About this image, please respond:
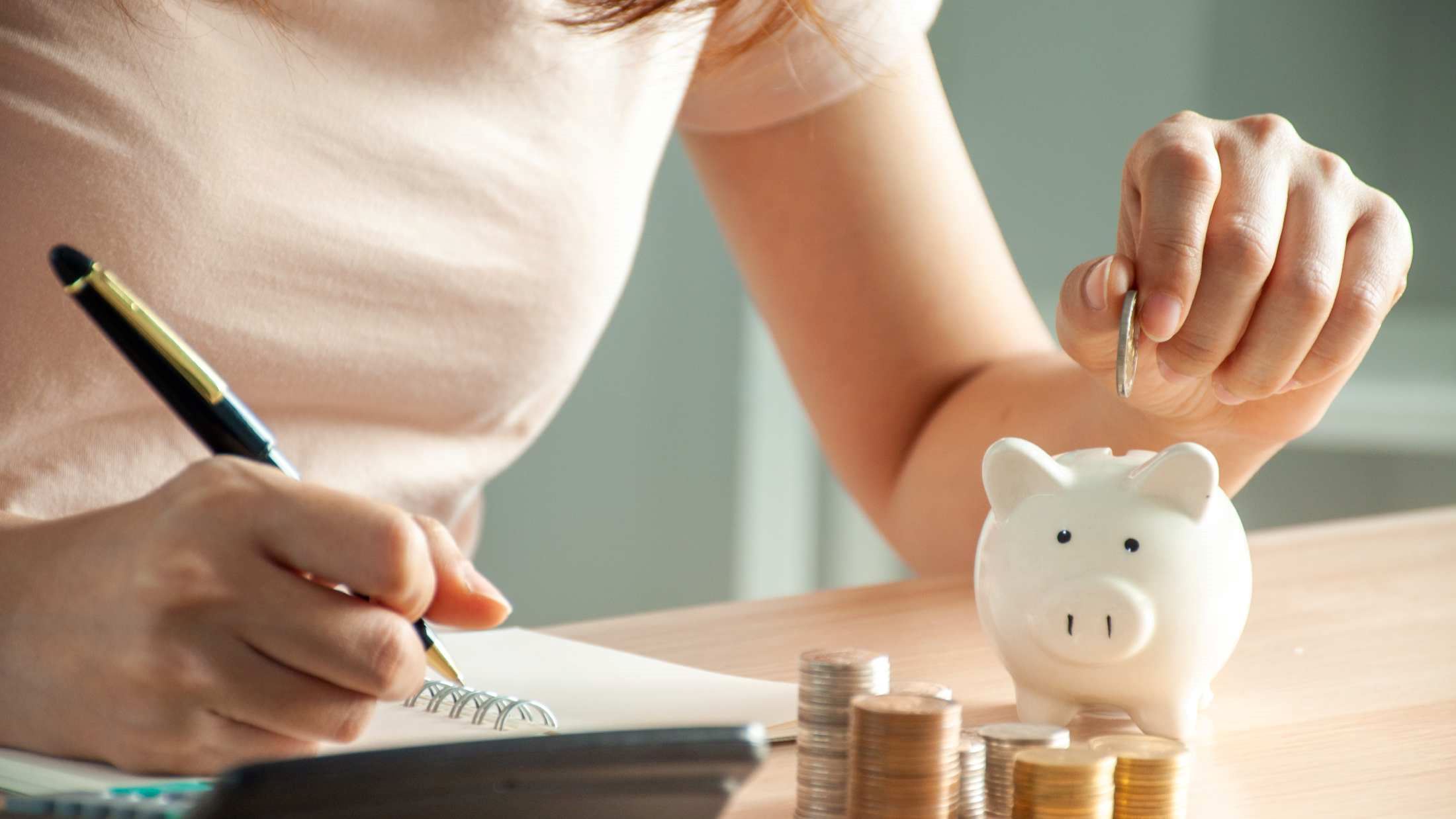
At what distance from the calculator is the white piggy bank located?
0.18 m

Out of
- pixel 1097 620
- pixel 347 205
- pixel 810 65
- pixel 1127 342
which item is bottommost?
pixel 1097 620

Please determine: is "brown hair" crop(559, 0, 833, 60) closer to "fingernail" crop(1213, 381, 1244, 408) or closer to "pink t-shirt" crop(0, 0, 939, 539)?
"pink t-shirt" crop(0, 0, 939, 539)

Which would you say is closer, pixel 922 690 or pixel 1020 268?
pixel 922 690

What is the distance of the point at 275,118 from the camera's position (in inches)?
26.6

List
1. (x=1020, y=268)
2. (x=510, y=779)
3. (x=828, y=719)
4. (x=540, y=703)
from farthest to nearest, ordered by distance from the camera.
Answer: (x=1020, y=268), (x=540, y=703), (x=828, y=719), (x=510, y=779)

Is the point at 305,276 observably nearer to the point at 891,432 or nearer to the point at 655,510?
the point at 891,432

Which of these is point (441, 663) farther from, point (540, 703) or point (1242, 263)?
point (1242, 263)

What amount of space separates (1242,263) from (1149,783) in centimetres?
22

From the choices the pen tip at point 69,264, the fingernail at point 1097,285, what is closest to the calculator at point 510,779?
the pen tip at point 69,264

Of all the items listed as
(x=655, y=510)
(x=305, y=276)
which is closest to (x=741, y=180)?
(x=305, y=276)

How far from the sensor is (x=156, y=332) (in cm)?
42

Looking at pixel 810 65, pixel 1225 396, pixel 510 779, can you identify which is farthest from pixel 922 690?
pixel 810 65

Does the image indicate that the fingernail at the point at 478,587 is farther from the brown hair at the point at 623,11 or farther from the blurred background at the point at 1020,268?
the blurred background at the point at 1020,268

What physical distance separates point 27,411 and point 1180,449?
49 cm
